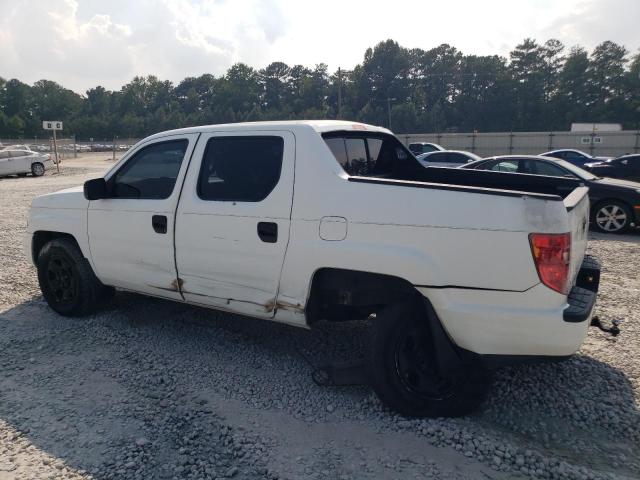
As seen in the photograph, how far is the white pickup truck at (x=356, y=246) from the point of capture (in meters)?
2.82

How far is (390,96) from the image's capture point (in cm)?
10956

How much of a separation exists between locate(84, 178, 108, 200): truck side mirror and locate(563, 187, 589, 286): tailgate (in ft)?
12.4

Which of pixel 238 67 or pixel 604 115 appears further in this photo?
pixel 238 67

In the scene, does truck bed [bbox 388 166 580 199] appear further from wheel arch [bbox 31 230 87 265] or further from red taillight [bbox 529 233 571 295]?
wheel arch [bbox 31 230 87 265]

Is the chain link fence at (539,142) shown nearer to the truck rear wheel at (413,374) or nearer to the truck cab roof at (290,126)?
the truck cab roof at (290,126)

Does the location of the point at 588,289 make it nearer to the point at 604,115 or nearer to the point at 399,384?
the point at 399,384

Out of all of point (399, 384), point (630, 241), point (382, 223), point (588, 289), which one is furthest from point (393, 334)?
point (630, 241)

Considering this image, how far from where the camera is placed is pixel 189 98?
12950 cm

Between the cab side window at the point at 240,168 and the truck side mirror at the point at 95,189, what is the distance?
109cm

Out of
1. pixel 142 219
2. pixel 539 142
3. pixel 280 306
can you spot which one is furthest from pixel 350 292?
pixel 539 142

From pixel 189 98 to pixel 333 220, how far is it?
13586cm

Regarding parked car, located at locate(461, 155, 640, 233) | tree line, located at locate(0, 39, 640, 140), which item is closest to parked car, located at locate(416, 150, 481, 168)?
parked car, located at locate(461, 155, 640, 233)

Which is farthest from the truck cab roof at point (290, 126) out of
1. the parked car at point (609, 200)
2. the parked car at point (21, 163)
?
the parked car at point (21, 163)

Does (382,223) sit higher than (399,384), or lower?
higher
